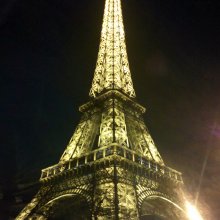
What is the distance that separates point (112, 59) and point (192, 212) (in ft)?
55.7

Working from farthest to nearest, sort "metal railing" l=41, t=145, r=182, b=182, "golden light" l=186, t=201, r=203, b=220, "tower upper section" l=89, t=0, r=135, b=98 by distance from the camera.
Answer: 1. "tower upper section" l=89, t=0, r=135, b=98
2. "golden light" l=186, t=201, r=203, b=220
3. "metal railing" l=41, t=145, r=182, b=182

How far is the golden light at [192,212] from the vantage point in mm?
20703

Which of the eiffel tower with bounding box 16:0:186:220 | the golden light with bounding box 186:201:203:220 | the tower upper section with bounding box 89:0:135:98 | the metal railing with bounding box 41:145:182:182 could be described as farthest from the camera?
the tower upper section with bounding box 89:0:135:98

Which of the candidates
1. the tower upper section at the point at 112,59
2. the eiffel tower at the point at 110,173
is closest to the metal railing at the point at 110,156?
the eiffel tower at the point at 110,173

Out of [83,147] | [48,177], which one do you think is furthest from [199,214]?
[48,177]

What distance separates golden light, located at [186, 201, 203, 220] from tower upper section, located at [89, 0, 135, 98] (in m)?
11.5

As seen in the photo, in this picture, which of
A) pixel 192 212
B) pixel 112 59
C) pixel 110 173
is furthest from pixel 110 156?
pixel 112 59

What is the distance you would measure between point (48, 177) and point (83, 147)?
348 centimetres

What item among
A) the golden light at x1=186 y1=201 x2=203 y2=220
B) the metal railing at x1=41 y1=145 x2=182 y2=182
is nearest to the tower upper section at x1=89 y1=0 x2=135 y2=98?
the metal railing at x1=41 y1=145 x2=182 y2=182

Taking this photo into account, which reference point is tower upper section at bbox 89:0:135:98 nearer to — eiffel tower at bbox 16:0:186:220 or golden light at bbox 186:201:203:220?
eiffel tower at bbox 16:0:186:220

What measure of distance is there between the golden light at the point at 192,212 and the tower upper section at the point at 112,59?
11.5 meters

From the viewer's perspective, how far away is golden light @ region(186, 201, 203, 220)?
20.7m

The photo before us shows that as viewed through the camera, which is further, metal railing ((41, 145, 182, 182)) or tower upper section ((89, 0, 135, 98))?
tower upper section ((89, 0, 135, 98))

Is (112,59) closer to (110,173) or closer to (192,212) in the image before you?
(110,173)
